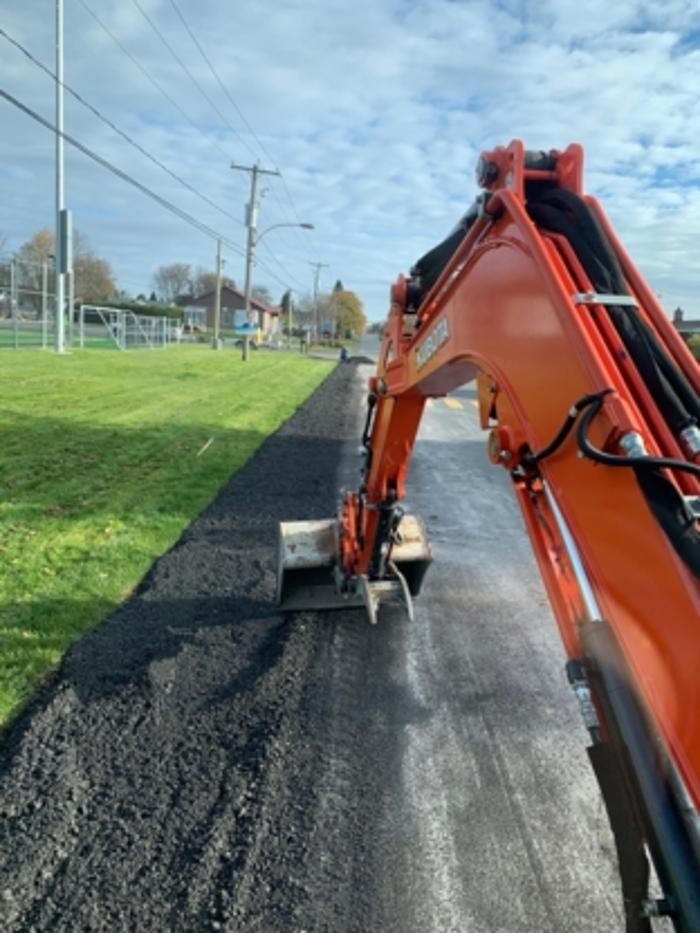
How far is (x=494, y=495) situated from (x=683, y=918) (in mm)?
7499

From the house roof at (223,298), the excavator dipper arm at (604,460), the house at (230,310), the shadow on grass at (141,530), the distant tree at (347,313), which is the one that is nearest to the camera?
the excavator dipper arm at (604,460)

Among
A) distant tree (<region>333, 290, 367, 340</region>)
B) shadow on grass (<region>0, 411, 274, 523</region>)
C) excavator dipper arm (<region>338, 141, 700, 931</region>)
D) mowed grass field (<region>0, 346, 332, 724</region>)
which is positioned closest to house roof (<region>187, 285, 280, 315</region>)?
distant tree (<region>333, 290, 367, 340</region>)

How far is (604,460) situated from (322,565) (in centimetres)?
331

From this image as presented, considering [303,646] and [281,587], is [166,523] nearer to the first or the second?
[281,587]

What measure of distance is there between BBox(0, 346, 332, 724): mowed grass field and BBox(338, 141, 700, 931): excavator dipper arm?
2.85 meters

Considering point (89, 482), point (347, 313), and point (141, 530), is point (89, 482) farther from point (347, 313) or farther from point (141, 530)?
point (347, 313)

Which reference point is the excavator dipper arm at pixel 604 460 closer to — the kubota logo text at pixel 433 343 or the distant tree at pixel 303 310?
the kubota logo text at pixel 433 343

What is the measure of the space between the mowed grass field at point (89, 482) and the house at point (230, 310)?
2878 inches

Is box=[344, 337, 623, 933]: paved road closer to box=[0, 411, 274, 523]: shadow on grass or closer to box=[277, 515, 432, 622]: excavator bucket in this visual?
box=[277, 515, 432, 622]: excavator bucket

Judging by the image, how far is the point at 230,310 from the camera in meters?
97.5

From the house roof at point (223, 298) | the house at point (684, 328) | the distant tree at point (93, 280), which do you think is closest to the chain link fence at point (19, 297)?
the house at point (684, 328)

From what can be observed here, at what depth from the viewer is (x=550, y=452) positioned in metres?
1.90

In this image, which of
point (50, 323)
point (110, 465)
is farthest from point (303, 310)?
point (110, 465)

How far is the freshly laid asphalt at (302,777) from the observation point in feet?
8.29
